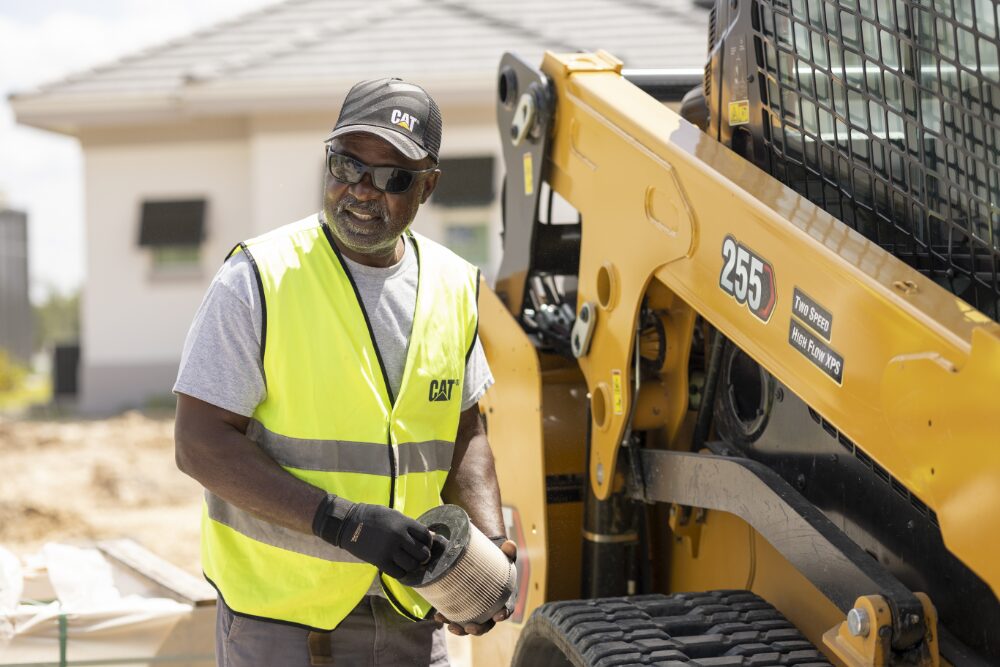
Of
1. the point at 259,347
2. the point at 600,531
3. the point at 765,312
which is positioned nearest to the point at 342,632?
the point at 259,347

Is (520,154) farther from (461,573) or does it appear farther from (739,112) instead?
(461,573)

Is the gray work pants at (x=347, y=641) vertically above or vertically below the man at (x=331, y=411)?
below

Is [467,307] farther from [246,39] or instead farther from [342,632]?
[246,39]

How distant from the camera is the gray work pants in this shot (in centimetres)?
278

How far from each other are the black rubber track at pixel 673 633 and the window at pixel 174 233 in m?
14.6

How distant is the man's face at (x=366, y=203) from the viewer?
2803 mm

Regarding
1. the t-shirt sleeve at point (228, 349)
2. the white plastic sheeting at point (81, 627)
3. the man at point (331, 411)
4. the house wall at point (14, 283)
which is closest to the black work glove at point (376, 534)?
the man at point (331, 411)

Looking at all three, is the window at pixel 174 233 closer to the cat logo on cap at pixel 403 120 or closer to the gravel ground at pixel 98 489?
the gravel ground at pixel 98 489

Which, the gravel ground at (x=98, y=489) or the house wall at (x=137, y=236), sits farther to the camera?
the house wall at (x=137, y=236)

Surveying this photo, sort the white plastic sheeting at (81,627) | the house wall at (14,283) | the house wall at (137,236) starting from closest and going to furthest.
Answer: the white plastic sheeting at (81,627) → the house wall at (137,236) → the house wall at (14,283)

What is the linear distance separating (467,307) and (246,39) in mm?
16385

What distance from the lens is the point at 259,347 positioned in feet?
8.88

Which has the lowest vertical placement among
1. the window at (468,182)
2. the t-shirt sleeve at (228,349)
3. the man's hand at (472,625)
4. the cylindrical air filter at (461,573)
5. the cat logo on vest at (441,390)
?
the window at (468,182)

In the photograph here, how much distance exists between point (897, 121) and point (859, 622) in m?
0.94
